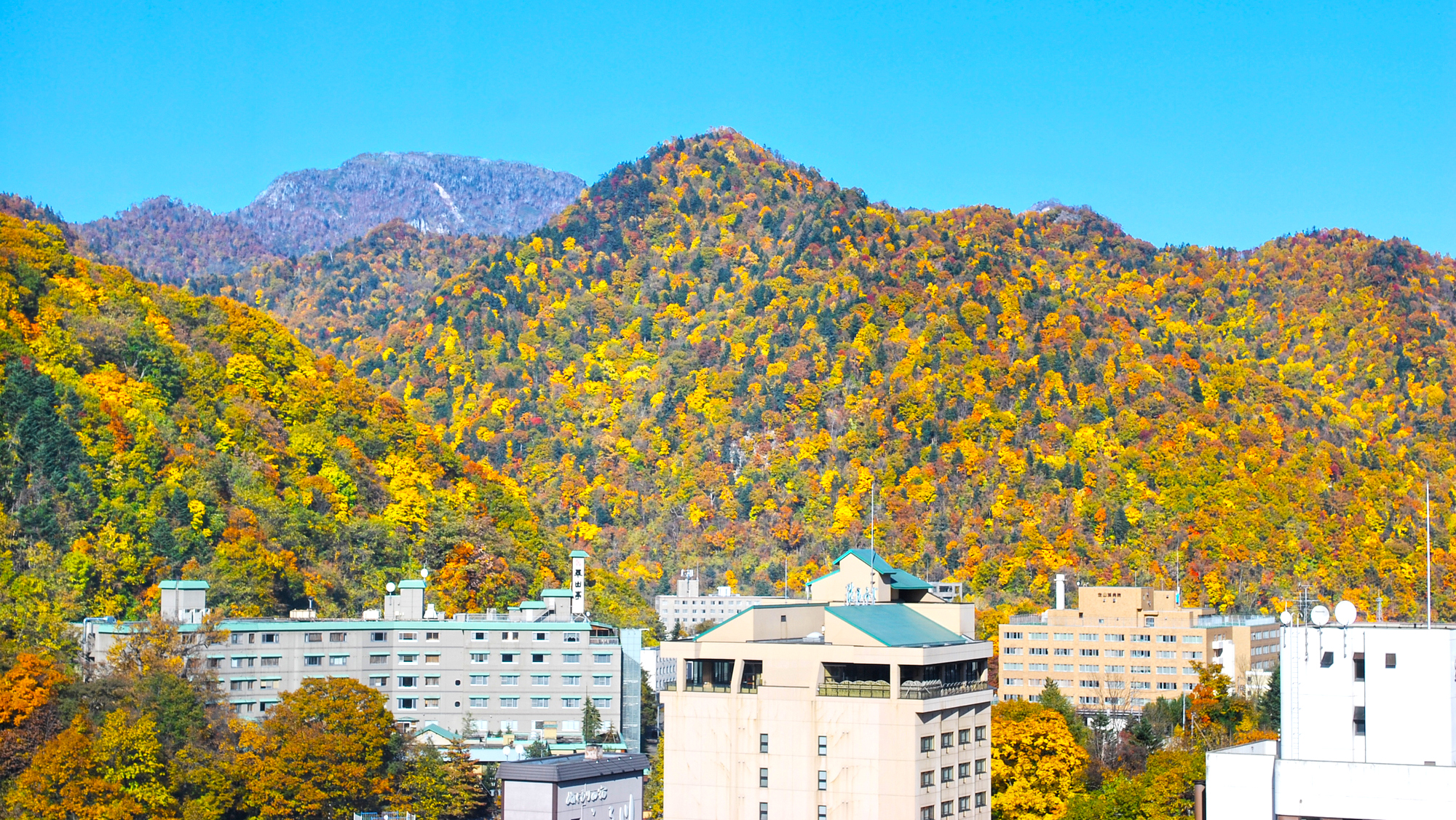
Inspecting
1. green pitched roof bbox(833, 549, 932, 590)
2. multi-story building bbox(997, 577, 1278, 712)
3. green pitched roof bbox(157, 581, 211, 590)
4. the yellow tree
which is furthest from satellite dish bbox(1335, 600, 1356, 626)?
multi-story building bbox(997, 577, 1278, 712)

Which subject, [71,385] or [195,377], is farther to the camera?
[195,377]

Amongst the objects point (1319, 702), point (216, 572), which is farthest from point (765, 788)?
point (216, 572)

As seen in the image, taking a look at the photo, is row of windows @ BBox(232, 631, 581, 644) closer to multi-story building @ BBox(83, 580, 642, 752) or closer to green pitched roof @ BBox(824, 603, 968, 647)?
multi-story building @ BBox(83, 580, 642, 752)

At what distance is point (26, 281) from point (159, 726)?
73.7 metres

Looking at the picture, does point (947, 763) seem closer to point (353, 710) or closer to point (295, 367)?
point (353, 710)

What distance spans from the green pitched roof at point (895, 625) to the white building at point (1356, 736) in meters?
16.6

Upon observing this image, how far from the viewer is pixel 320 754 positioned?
83000 mm

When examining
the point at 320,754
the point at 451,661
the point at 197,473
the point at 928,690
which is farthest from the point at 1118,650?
the point at 928,690

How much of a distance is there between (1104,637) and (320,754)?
269 feet

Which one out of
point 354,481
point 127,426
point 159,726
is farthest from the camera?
point 354,481

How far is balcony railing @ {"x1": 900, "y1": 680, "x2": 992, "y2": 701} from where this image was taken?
65938 millimetres

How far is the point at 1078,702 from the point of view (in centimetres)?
14725

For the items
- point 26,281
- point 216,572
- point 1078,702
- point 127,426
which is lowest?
point 1078,702

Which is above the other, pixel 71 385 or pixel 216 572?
pixel 71 385
